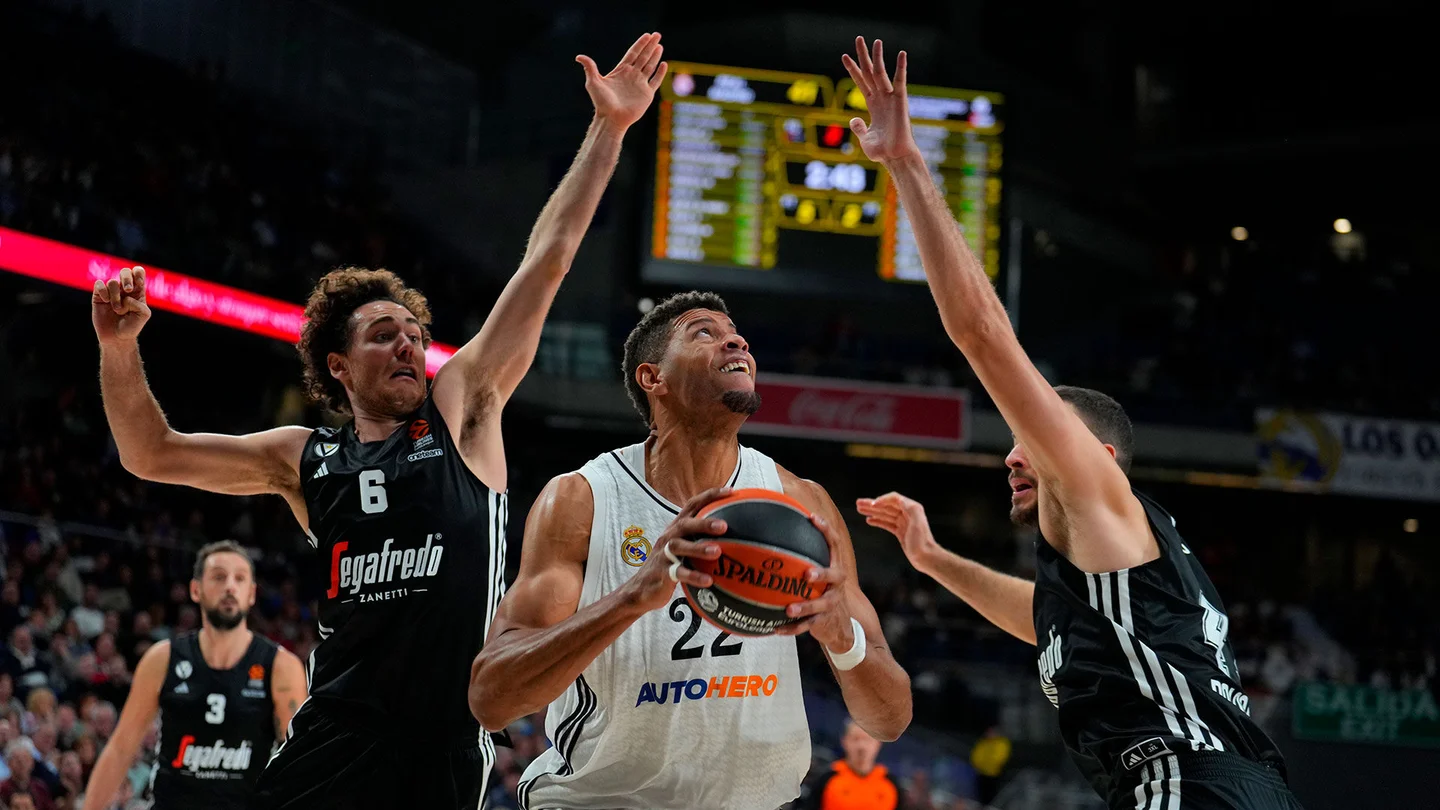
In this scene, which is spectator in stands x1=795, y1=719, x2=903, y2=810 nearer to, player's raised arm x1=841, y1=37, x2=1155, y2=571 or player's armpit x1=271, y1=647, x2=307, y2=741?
player's armpit x1=271, y1=647, x2=307, y2=741

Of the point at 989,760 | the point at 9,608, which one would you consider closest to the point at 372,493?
the point at 9,608

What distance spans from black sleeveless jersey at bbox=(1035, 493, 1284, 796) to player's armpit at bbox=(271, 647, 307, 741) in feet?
13.0

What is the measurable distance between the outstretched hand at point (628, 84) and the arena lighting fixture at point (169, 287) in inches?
266

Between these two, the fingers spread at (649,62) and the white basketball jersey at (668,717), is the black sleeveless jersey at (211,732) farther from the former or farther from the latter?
the fingers spread at (649,62)

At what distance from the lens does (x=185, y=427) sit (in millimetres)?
15844

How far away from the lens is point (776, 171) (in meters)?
14.8

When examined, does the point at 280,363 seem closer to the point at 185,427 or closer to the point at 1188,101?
the point at 185,427

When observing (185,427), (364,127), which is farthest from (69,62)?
(364,127)

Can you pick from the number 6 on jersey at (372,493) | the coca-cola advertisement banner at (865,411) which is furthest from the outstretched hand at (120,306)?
the coca-cola advertisement banner at (865,411)

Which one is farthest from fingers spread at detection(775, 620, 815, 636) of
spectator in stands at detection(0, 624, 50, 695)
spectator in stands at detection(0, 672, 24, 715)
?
spectator in stands at detection(0, 624, 50, 695)

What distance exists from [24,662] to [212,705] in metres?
4.03

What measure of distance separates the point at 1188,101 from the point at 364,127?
1560 centimetres

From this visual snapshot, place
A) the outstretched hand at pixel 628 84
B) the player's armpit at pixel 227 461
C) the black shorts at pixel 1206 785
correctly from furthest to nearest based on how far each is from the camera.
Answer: the outstretched hand at pixel 628 84 < the player's armpit at pixel 227 461 < the black shorts at pixel 1206 785

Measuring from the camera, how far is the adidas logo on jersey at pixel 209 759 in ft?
21.1
